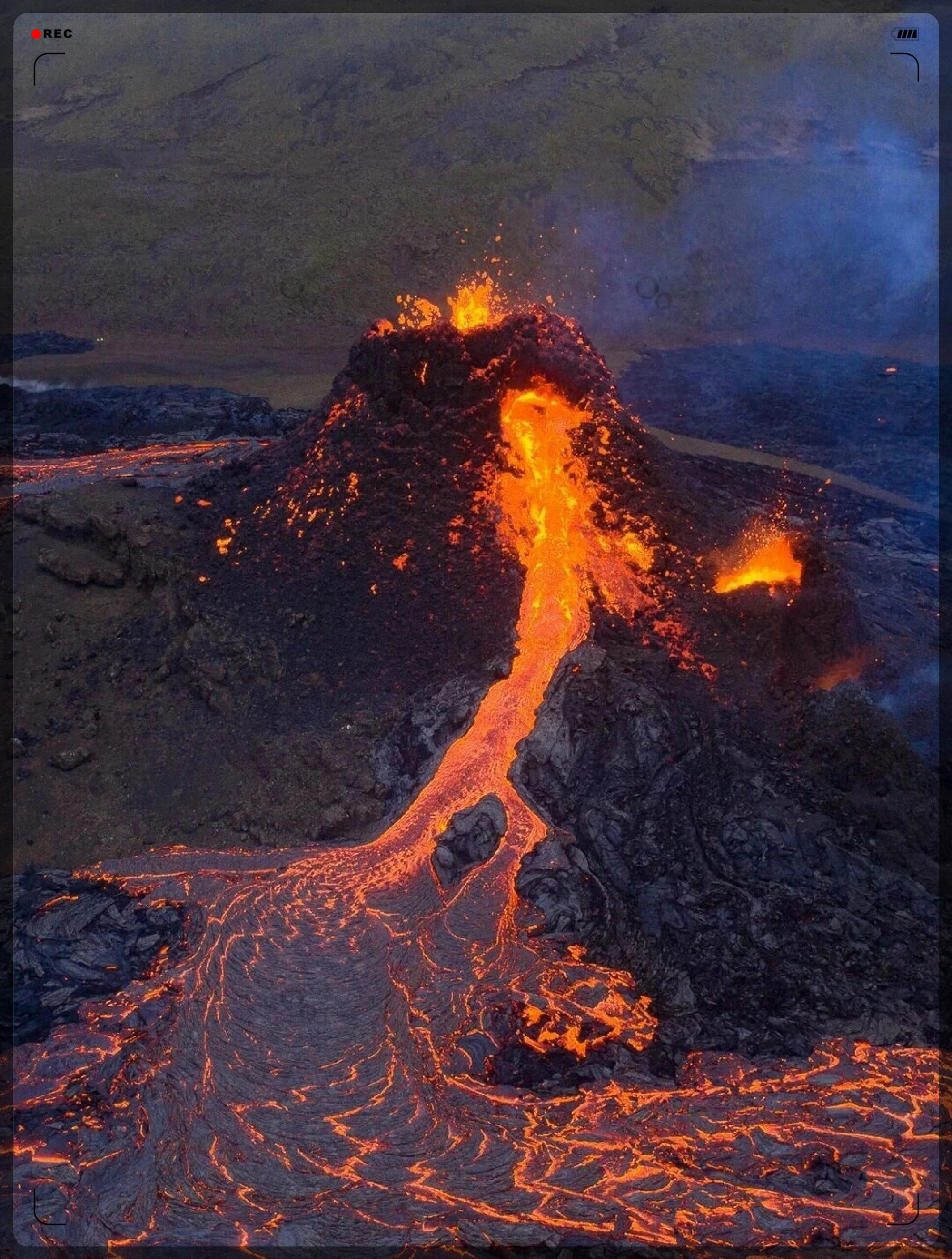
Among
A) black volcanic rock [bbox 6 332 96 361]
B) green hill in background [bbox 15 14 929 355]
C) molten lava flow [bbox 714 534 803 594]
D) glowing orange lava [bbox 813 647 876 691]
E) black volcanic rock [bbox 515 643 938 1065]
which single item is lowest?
black volcanic rock [bbox 515 643 938 1065]

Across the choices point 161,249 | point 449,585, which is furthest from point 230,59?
point 449,585

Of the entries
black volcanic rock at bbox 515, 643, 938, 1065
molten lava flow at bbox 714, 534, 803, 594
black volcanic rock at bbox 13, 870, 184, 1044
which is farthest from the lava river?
molten lava flow at bbox 714, 534, 803, 594

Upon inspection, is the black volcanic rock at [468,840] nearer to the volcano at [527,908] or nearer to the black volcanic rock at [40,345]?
the volcano at [527,908]

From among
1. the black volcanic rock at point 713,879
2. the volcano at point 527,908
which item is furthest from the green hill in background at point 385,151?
the black volcanic rock at point 713,879

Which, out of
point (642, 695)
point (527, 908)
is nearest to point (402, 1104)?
point (527, 908)

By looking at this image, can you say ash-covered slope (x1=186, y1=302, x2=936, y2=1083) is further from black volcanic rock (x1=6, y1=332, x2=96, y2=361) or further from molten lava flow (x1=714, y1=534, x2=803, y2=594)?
black volcanic rock (x1=6, y1=332, x2=96, y2=361)

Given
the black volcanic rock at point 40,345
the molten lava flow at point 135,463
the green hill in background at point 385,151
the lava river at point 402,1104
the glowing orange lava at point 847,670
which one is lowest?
the lava river at point 402,1104

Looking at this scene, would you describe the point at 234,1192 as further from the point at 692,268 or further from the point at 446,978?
the point at 692,268
